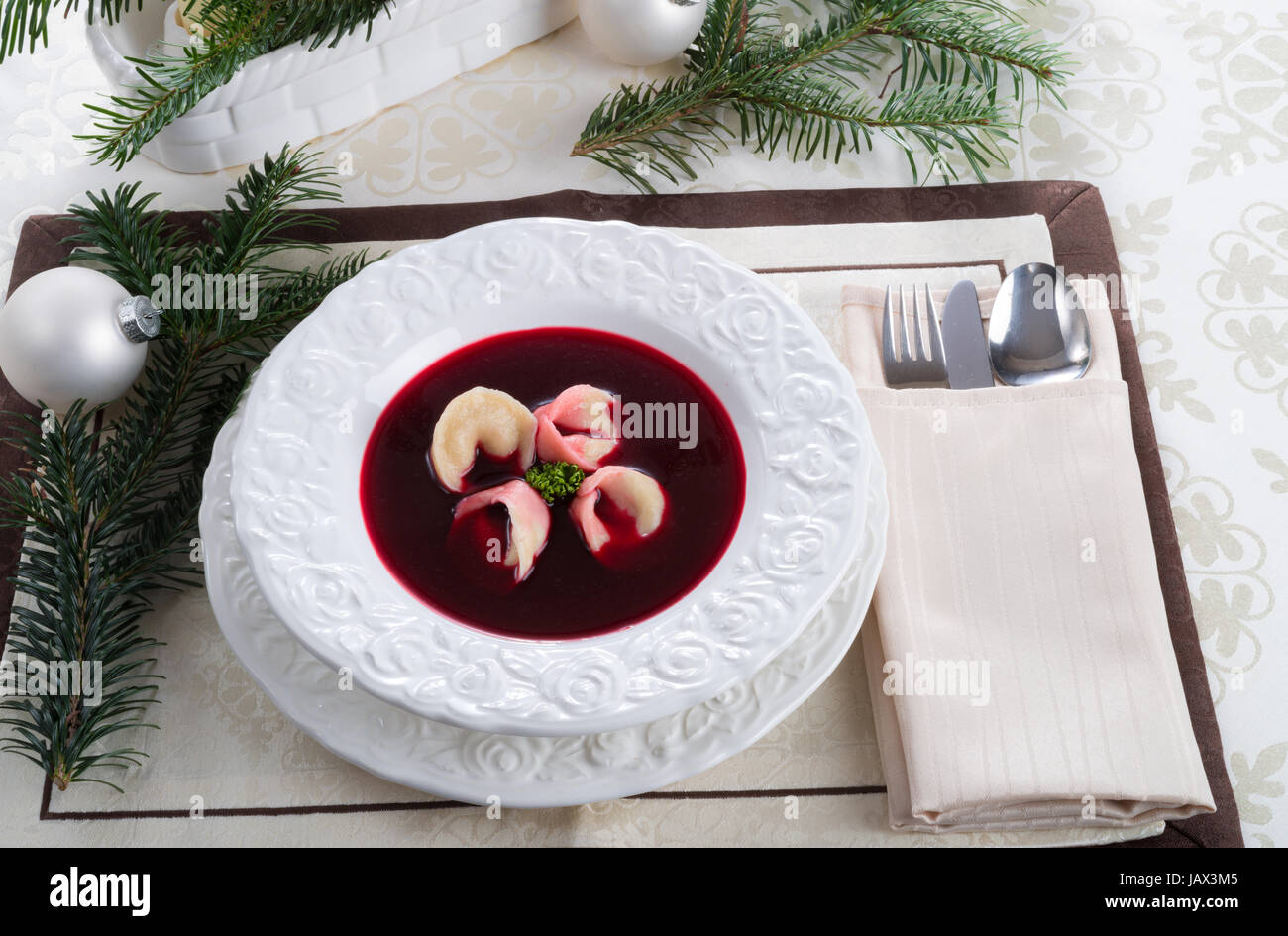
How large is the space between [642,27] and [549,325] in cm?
56

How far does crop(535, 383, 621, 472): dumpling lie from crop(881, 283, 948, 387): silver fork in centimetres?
35

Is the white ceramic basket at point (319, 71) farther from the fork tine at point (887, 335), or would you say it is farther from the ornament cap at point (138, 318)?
the fork tine at point (887, 335)

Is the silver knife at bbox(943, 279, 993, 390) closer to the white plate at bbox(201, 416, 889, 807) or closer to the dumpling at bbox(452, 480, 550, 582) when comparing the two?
the white plate at bbox(201, 416, 889, 807)

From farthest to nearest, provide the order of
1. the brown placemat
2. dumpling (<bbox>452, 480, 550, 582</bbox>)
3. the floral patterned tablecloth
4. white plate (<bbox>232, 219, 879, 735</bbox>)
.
→ the brown placemat < the floral patterned tablecloth < dumpling (<bbox>452, 480, 550, 582</bbox>) < white plate (<bbox>232, 219, 879, 735</bbox>)

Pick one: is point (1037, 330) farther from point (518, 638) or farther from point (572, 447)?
point (518, 638)

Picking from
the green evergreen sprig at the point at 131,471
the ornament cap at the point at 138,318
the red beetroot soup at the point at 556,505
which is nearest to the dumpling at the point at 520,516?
the red beetroot soup at the point at 556,505

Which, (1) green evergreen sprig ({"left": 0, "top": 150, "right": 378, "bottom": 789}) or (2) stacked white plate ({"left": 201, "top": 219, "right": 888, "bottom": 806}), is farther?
(1) green evergreen sprig ({"left": 0, "top": 150, "right": 378, "bottom": 789})

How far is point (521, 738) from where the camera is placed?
938 mm

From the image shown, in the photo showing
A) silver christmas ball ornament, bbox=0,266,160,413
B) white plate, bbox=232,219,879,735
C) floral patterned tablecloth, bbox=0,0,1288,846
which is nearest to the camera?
A: white plate, bbox=232,219,879,735

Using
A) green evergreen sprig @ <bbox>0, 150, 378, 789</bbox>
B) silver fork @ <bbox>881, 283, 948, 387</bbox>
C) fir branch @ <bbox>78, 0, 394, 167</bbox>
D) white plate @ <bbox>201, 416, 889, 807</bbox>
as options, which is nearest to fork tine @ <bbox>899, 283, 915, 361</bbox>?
silver fork @ <bbox>881, 283, 948, 387</bbox>

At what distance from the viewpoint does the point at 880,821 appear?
3.29ft

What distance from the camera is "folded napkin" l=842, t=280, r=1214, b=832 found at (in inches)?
37.5

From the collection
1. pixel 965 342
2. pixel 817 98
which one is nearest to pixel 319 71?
pixel 817 98
